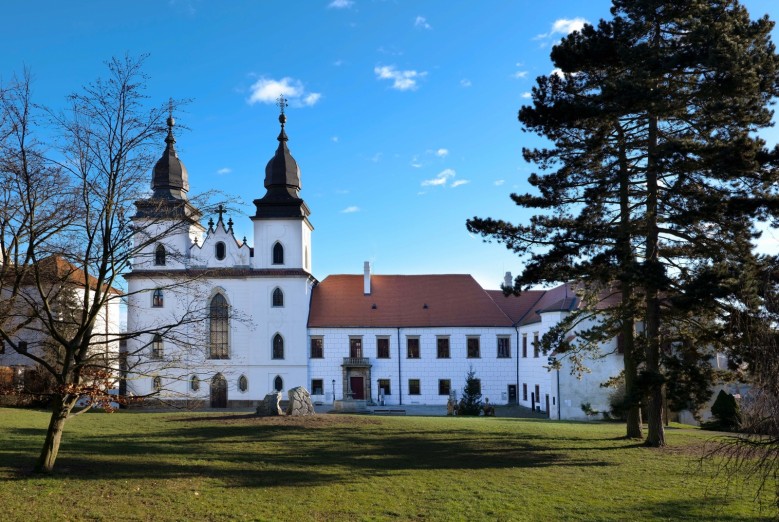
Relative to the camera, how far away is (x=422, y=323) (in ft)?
148

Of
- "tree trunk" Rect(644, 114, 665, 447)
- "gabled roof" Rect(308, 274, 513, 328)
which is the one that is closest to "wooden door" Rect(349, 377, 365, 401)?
"gabled roof" Rect(308, 274, 513, 328)

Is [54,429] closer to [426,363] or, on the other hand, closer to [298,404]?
[298,404]

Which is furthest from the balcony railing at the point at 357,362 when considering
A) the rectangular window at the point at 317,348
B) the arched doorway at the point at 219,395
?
the arched doorway at the point at 219,395

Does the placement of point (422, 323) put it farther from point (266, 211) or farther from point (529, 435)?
point (529, 435)

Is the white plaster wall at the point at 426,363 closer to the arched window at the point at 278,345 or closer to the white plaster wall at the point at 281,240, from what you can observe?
the arched window at the point at 278,345

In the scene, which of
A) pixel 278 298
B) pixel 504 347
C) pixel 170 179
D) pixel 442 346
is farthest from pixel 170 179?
pixel 504 347

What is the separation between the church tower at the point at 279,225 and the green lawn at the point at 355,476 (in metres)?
21.6

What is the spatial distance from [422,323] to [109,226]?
34.0 m

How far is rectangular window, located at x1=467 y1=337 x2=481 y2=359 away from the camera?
147 feet

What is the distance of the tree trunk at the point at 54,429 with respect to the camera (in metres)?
12.5

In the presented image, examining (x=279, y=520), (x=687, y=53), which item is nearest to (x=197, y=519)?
(x=279, y=520)

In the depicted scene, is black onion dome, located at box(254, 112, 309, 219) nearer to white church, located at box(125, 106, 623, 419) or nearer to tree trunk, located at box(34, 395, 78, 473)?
white church, located at box(125, 106, 623, 419)

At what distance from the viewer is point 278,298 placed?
1715 inches

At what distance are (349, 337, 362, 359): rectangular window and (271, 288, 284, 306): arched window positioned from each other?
5.41 metres
